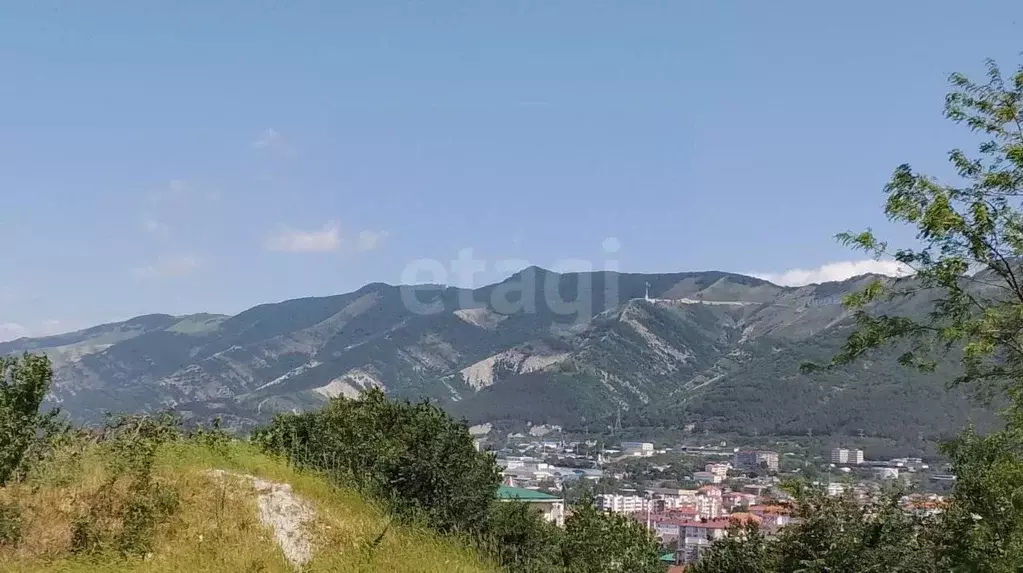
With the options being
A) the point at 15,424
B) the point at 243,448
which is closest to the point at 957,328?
the point at 243,448

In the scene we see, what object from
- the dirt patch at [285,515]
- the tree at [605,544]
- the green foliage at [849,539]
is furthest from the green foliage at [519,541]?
the green foliage at [849,539]

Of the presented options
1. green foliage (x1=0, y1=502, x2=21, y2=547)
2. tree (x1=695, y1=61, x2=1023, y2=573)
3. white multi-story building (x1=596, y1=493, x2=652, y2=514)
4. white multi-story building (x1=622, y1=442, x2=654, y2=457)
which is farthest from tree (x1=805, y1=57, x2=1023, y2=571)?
white multi-story building (x1=622, y1=442, x2=654, y2=457)

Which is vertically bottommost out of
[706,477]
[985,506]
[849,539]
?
[706,477]

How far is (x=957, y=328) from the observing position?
855cm

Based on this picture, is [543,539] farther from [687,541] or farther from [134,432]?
[687,541]

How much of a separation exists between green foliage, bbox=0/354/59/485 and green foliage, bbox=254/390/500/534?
3.52m

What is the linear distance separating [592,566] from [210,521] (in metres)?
8.54

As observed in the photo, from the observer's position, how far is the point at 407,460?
11.8 m

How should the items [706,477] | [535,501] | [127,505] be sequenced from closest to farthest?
[127,505]
[535,501]
[706,477]

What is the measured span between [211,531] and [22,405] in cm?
350

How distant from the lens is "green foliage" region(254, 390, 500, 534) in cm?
1123

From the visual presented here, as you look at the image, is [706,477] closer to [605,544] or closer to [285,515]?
[605,544]

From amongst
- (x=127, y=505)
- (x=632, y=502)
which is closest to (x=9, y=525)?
(x=127, y=505)

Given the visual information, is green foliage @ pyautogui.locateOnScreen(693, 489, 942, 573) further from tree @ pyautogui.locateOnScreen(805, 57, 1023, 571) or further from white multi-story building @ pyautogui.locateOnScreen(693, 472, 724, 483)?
white multi-story building @ pyautogui.locateOnScreen(693, 472, 724, 483)
